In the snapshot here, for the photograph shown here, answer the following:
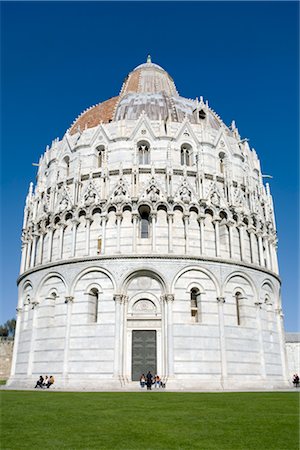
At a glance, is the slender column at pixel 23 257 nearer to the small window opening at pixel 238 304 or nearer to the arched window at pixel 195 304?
the arched window at pixel 195 304

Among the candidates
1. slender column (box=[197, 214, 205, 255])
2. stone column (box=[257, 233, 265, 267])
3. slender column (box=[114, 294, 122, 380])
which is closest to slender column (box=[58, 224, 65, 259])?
slender column (box=[114, 294, 122, 380])

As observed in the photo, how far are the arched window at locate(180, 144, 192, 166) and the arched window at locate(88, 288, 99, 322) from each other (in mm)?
13559

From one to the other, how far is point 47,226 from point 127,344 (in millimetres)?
13144

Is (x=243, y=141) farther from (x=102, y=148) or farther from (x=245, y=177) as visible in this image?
(x=102, y=148)

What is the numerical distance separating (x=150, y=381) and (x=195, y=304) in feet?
22.6

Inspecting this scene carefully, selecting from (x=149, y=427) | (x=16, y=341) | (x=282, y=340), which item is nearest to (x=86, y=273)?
(x=16, y=341)

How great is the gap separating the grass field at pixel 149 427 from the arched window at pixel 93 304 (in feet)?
51.0

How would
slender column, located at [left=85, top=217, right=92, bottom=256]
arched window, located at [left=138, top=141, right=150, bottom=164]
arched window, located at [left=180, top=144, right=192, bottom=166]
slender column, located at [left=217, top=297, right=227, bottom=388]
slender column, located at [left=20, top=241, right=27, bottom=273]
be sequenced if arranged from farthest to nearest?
slender column, located at [left=20, top=241, right=27, bottom=273] < arched window, located at [left=180, top=144, right=192, bottom=166] < arched window, located at [left=138, top=141, right=150, bottom=164] < slender column, located at [left=85, top=217, right=92, bottom=256] < slender column, located at [left=217, top=297, right=227, bottom=388]

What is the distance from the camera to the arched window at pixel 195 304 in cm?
3148

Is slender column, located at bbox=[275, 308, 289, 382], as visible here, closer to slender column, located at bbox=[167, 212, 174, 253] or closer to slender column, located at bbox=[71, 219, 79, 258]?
slender column, located at bbox=[167, 212, 174, 253]

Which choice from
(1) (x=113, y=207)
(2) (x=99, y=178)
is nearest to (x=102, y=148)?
(2) (x=99, y=178)

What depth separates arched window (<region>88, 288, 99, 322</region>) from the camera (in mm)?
31734

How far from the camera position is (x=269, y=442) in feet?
30.9

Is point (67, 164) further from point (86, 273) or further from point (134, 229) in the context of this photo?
point (86, 273)
